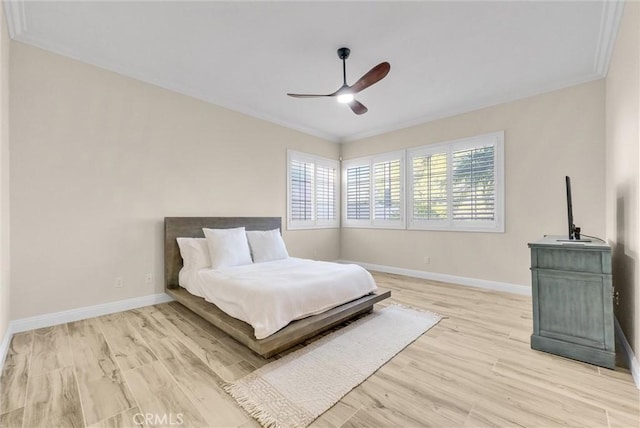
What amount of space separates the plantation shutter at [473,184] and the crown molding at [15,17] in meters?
5.44

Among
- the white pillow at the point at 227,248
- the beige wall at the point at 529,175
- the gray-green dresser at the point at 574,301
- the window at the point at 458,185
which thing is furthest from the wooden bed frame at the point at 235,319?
the window at the point at 458,185

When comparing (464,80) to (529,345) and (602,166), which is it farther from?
(529,345)

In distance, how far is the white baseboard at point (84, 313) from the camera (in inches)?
109

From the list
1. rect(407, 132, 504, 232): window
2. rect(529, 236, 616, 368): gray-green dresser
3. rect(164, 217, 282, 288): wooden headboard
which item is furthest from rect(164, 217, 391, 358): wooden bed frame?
rect(407, 132, 504, 232): window

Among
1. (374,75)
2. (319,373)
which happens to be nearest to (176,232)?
(319,373)

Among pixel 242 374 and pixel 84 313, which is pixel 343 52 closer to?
pixel 242 374

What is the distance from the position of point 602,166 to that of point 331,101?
364cm

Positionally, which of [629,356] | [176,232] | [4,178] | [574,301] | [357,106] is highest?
[357,106]

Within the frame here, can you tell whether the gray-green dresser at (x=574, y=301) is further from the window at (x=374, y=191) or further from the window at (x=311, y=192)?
the window at (x=311, y=192)

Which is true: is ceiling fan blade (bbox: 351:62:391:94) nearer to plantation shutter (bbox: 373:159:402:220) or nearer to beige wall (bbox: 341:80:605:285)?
beige wall (bbox: 341:80:605:285)

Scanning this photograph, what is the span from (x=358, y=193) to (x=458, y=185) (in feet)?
6.80

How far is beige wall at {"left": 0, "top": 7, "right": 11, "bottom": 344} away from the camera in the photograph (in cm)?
226

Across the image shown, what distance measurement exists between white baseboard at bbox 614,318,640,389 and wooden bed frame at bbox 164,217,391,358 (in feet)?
6.49

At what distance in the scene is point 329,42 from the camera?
2.85 m
